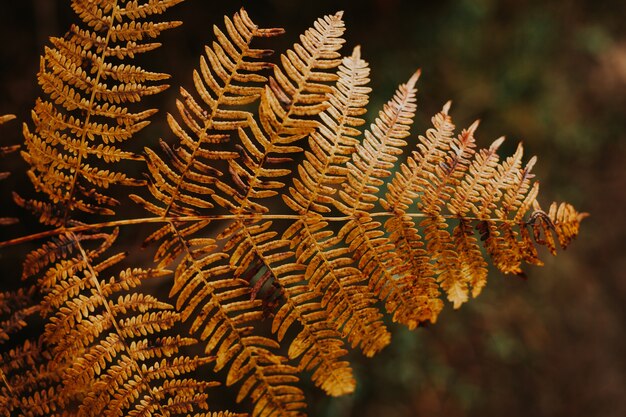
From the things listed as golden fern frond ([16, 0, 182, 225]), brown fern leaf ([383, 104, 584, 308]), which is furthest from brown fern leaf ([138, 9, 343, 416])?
brown fern leaf ([383, 104, 584, 308])

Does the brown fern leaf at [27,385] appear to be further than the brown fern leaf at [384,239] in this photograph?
No

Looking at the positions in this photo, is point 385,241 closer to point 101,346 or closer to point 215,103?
point 215,103

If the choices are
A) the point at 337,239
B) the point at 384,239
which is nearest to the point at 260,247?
the point at 337,239

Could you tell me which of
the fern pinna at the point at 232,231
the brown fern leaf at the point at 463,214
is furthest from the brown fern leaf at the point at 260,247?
the brown fern leaf at the point at 463,214

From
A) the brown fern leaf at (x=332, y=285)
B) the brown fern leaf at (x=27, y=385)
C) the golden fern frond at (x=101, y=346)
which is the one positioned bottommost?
the brown fern leaf at (x=27, y=385)

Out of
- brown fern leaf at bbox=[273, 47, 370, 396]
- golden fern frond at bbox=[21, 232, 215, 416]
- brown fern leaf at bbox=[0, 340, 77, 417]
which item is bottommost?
brown fern leaf at bbox=[0, 340, 77, 417]

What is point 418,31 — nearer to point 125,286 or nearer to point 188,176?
point 188,176

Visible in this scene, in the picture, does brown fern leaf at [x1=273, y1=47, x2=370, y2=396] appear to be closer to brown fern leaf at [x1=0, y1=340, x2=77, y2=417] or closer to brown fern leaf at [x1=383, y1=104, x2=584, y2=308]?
brown fern leaf at [x1=383, y1=104, x2=584, y2=308]

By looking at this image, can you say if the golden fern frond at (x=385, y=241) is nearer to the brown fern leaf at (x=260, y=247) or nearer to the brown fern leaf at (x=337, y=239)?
the brown fern leaf at (x=337, y=239)

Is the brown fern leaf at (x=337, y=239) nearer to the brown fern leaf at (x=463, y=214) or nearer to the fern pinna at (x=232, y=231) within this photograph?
the fern pinna at (x=232, y=231)

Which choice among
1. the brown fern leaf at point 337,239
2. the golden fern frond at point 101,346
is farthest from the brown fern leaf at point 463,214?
the golden fern frond at point 101,346

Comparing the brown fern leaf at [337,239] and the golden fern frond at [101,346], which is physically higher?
the brown fern leaf at [337,239]

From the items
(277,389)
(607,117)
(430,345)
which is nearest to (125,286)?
(277,389)
